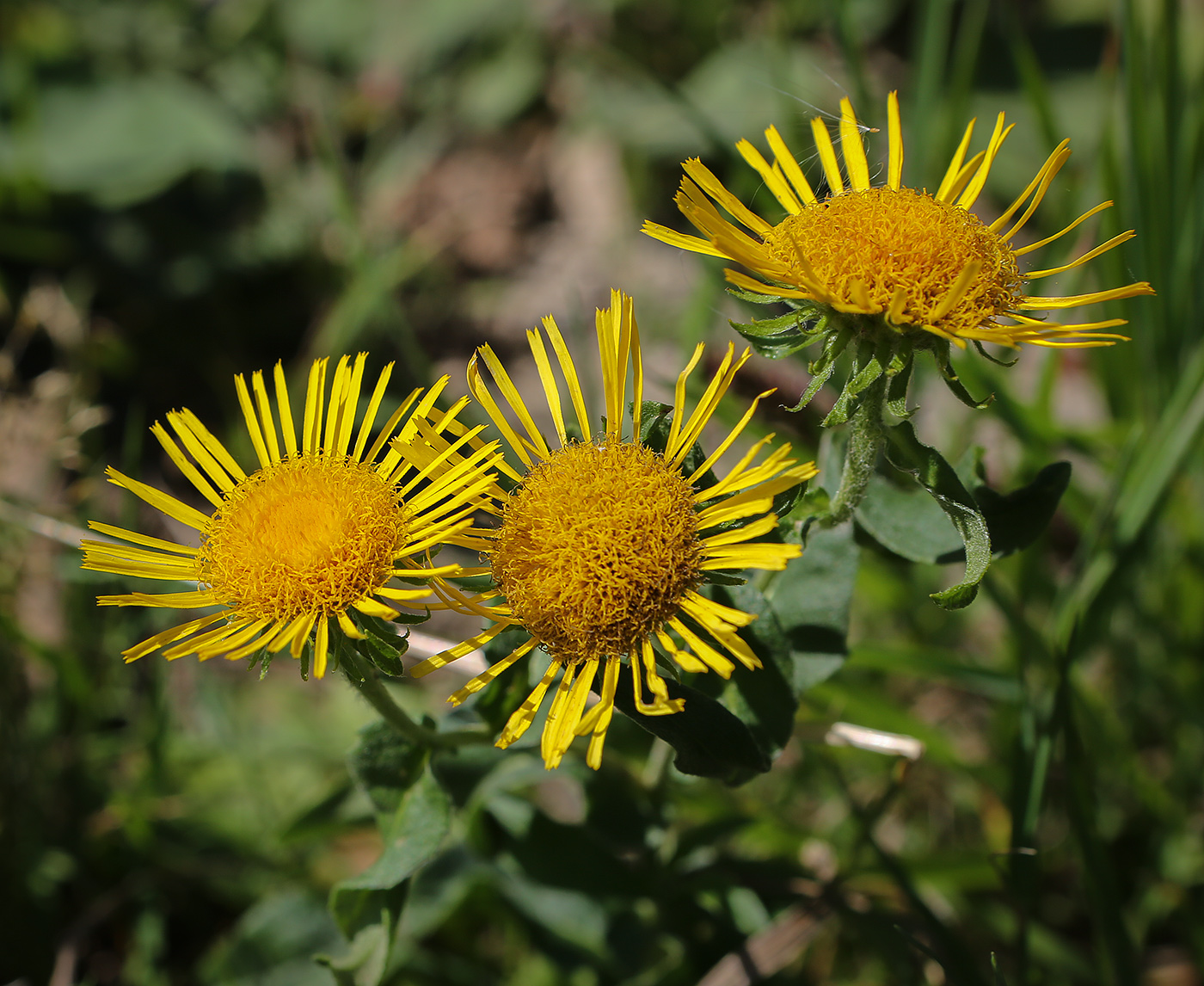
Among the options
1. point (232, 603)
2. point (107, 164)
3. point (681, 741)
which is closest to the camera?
point (681, 741)

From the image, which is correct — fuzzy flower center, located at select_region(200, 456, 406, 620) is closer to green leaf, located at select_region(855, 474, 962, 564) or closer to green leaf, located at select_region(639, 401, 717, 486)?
green leaf, located at select_region(639, 401, 717, 486)

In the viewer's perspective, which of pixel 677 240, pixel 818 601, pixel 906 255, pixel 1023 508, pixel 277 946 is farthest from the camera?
pixel 277 946

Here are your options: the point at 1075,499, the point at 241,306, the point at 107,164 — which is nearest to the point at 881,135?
the point at 1075,499

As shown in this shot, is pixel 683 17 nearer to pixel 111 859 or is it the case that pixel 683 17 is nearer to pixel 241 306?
pixel 241 306

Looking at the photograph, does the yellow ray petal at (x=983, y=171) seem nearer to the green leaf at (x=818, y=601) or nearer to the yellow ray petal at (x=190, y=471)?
the green leaf at (x=818, y=601)

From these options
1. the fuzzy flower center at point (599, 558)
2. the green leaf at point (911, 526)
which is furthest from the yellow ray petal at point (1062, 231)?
the fuzzy flower center at point (599, 558)

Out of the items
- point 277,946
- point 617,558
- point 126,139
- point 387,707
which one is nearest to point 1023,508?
point 617,558

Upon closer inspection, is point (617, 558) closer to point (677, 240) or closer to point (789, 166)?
point (677, 240)
